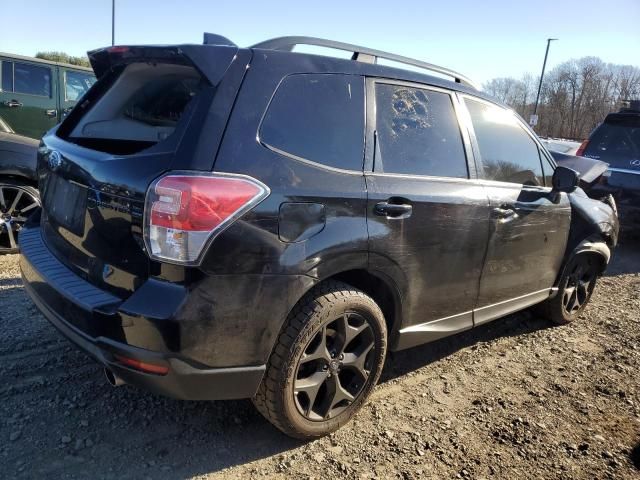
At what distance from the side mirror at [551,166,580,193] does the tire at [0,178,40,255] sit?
15.1 feet

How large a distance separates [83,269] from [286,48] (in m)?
1.41

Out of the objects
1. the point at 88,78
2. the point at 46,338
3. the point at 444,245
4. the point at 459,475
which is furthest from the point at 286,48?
the point at 88,78

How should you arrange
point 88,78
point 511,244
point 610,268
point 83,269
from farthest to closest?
point 88,78, point 610,268, point 511,244, point 83,269

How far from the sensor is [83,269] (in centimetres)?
241

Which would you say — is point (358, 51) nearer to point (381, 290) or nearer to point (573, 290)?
point (381, 290)

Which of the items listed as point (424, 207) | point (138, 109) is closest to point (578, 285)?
point (424, 207)

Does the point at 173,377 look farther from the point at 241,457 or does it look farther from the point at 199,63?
the point at 199,63

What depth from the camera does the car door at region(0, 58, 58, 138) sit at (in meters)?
8.97

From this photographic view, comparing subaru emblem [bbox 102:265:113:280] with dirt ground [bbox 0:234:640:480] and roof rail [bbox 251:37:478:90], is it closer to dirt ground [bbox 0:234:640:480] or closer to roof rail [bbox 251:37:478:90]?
dirt ground [bbox 0:234:640:480]

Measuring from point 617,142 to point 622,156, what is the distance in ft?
1.04

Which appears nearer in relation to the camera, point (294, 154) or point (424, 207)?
point (294, 154)

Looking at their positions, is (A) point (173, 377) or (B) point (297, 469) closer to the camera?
(A) point (173, 377)

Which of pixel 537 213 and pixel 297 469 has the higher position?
pixel 537 213

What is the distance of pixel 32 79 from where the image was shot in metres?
9.16
